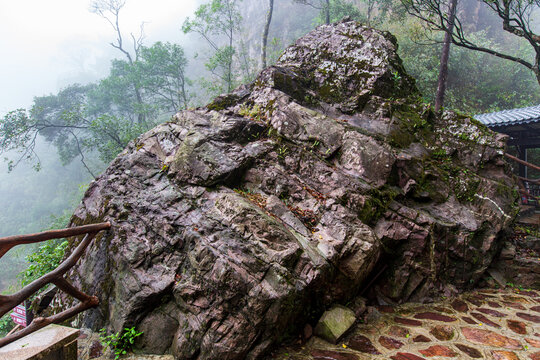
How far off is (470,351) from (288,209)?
10.1ft

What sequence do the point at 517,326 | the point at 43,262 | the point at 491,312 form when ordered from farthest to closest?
the point at 43,262, the point at 491,312, the point at 517,326

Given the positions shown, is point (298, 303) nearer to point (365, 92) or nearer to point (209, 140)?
point (209, 140)

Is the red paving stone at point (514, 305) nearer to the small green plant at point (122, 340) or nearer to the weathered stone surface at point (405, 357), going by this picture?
the weathered stone surface at point (405, 357)

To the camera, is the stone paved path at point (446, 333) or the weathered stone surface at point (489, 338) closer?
the stone paved path at point (446, 333)

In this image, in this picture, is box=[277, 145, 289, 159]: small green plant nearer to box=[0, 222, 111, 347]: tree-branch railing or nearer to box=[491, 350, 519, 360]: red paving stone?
box=[0, 222, 111, 347]: tree-branch railing

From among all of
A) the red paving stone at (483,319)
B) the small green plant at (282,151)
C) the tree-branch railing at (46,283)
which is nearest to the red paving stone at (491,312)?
the red paving stone at (483,319)

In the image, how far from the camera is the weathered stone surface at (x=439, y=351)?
3439 millimetres

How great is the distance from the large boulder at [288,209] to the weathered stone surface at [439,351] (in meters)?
1.13

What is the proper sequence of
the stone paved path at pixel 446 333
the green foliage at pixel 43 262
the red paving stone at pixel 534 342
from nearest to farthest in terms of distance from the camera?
the stone paved path at pixel 446 333
the red paving stone at pixel 534 342
the green foliage at pixel 43 262

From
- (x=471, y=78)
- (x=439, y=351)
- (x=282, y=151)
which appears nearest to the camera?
(x=439, y=351)

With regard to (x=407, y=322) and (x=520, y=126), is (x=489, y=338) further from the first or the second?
(x=520, y=126)

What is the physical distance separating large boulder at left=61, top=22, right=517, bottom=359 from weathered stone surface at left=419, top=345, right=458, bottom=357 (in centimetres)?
113

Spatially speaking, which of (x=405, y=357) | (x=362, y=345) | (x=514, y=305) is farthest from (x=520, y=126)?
(x=362, y=345)

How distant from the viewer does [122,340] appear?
11.4 feet
